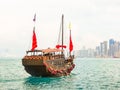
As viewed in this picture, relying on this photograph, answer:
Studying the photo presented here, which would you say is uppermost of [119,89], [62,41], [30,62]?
[62,41]

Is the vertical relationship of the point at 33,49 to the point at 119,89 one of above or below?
above

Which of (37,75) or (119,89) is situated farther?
(37,75)

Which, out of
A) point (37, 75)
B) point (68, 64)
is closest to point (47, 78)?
point (37, 75)

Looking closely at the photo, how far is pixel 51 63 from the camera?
54594 mm

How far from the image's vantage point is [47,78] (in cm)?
5453

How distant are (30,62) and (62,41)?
51.9 ft

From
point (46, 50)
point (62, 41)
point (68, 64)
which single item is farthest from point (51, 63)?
point (62, 41)

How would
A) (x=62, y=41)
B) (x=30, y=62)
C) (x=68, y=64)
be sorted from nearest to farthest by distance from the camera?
(x=30, y=62), (x=68, y=64), (x=62, y=41)

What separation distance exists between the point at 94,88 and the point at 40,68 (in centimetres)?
1310

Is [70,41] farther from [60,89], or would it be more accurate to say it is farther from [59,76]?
[60,89]

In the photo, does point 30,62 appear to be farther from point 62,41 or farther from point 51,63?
point 62,41

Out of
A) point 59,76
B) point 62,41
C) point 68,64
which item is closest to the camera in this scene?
point 59,76

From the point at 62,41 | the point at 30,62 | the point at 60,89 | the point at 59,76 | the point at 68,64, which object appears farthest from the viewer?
the point at 62,41

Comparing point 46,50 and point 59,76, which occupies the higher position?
point 46,50
